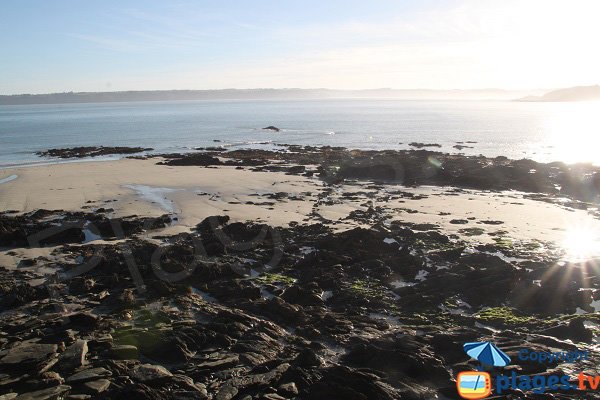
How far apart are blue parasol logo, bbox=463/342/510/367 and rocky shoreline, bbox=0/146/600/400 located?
0.30 meters

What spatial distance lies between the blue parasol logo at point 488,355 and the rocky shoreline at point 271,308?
30cm

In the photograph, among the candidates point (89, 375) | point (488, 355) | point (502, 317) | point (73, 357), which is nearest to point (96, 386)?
point (89, 375)

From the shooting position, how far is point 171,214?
23156 millimetres

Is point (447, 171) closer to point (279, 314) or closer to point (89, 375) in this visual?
point (279, 314)

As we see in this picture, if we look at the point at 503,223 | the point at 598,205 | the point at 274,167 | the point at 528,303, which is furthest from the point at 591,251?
the point at 274,167

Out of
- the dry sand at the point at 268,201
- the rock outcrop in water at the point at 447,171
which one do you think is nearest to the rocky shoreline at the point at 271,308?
the dry sand at the point at 268,201

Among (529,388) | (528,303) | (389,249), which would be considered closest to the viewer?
(529,388)

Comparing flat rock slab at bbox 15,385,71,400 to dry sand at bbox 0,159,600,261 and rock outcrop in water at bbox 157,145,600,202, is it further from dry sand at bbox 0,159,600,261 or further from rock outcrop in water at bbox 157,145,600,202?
rock outcrop in water at bbox 157,145,600,202

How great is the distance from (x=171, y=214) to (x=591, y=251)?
1853 cm

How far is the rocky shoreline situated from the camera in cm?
923

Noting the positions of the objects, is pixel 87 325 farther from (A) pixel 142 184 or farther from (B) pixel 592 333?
(A) pixel 142 184

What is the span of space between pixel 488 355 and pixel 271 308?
18.4ft

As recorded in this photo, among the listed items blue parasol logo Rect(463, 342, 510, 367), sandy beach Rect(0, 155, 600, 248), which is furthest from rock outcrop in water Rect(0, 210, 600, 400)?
sandy beach Rect(0, 155, 600, 248)

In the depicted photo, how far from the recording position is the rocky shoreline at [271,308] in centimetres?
923
